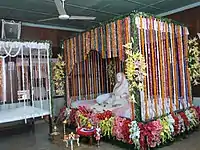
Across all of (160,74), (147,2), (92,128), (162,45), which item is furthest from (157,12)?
(92,128)

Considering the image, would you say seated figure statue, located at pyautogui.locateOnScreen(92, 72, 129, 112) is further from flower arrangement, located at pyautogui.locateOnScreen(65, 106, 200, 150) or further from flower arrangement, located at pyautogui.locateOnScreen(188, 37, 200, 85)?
flower arrangement, located at pyautogui.locateOnScreen(188, 37, 200, 85)

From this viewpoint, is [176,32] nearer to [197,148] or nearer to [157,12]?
[157,12]

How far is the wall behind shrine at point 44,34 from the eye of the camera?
6574 mm

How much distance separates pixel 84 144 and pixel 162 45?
2522 millimetres

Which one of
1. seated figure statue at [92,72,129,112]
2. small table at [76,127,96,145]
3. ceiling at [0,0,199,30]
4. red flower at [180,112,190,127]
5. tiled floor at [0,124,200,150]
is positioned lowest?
tiled floor at [0,124,200,150]

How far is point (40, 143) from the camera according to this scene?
4418 millimetres

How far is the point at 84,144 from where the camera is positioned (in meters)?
4.25

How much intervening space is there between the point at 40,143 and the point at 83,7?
334 centimetres

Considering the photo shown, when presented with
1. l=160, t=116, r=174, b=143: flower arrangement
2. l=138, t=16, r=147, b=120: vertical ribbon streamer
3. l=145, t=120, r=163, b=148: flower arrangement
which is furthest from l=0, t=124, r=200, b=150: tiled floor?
l=138, t=16, r=147, b=120: vertical ribbon streamer

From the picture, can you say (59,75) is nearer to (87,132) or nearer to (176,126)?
(87,132)

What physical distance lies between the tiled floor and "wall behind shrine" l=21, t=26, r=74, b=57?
2988mm

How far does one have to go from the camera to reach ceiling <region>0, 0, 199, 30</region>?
194 inches

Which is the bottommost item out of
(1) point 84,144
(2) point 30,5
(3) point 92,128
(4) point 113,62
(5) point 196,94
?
(1) point 84,144

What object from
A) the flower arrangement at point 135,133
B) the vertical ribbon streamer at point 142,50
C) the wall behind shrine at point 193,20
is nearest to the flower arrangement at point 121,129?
the flower arrangement at point 135,133
